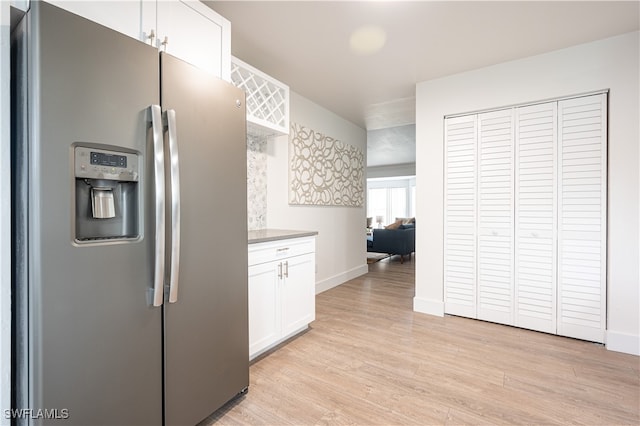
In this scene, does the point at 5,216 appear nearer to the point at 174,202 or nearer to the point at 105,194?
the point at 105,194

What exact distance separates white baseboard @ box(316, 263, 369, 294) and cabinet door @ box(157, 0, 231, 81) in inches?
111

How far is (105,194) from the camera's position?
3.81 ft

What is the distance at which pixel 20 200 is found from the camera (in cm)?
104

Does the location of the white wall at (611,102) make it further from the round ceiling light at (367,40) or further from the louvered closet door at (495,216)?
the round ceiling light at (367,40)

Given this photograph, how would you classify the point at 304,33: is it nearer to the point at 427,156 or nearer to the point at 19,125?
the point at 427,156

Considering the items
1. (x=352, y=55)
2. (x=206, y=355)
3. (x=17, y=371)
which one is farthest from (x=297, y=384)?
(x=352, y=55)

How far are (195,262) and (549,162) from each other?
9.69 feet

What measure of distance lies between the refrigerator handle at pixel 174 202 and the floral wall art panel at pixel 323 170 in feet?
7.52

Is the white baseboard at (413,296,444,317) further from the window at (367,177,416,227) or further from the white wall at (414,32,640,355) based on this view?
the window at (367,177,416,227)

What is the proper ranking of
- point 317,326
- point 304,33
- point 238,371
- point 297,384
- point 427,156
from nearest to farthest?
point 238,371 < point 297,384 < point 304,33 < point 317,326 < point 427,156

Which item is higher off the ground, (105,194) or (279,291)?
(105,194)

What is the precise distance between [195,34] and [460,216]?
8.92 feet

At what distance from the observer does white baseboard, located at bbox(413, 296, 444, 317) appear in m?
3.18

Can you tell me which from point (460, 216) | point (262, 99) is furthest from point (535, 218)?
point (262, 99)
